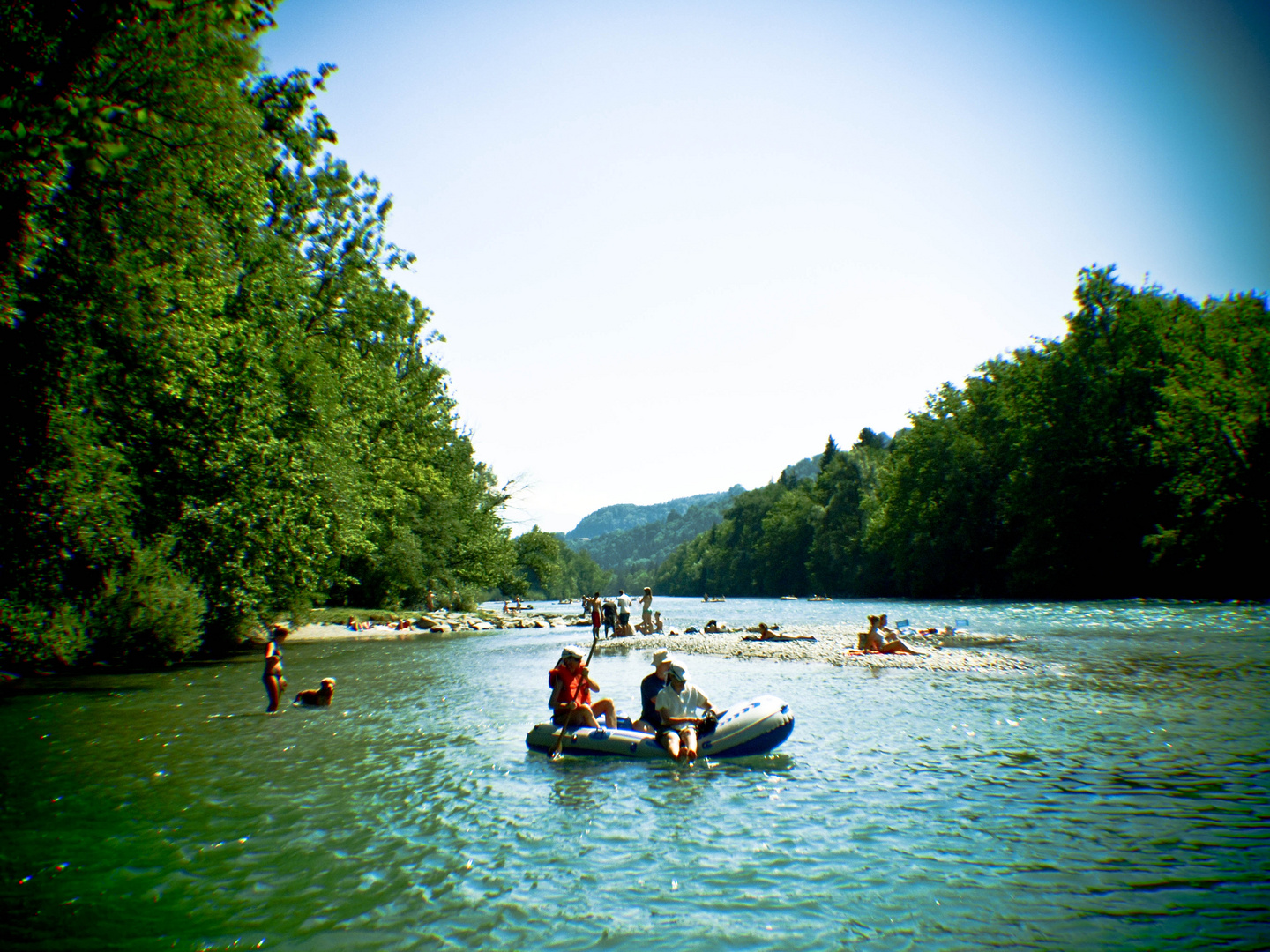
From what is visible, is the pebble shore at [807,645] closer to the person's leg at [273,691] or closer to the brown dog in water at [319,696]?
the brown dog in water at [319,696]

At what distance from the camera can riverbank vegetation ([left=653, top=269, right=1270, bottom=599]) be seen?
37.8 m

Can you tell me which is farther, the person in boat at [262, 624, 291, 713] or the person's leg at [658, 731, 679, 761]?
the person in boat at [262, 624, 291, 713]

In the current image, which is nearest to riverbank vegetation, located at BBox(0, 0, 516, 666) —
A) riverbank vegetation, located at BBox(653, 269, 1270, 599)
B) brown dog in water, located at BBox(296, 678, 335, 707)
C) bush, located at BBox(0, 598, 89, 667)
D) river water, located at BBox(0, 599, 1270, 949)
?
bush, located at BBox(0, 598, 89, 667)

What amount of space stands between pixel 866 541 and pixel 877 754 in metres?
74.9

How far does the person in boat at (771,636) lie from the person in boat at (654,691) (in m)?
19.2

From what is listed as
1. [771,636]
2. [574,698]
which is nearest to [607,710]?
[574,698]

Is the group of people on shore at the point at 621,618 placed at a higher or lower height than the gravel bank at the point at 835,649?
higher

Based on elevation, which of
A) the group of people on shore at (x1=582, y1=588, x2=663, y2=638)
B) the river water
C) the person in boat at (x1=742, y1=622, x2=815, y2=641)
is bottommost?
the river water

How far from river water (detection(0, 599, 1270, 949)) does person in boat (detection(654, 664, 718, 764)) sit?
0.32 m

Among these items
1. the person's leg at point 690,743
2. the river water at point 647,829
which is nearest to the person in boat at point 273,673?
A: the river water at point 647,829

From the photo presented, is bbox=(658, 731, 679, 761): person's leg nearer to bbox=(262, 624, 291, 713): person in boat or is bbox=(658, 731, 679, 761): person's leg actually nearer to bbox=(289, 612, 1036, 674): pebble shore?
bbox=(262, 624, 291, 713): person in boat

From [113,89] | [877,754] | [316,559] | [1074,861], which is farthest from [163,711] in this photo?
[1074,861]

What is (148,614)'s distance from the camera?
21094 millimetres

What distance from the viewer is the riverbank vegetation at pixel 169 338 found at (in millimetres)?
11797
